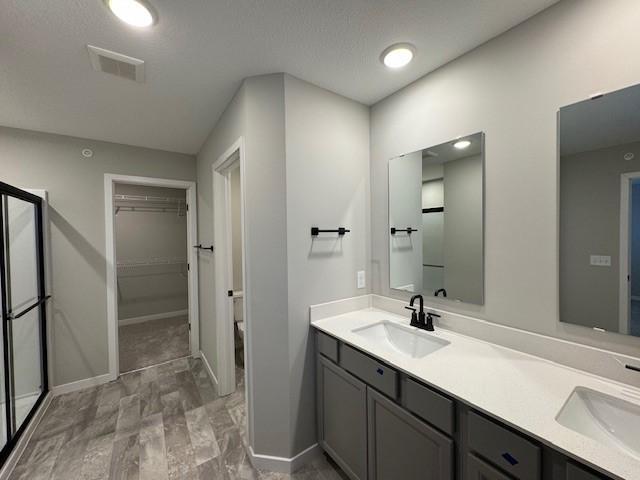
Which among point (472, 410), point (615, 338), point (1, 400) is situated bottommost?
point (1, 400)

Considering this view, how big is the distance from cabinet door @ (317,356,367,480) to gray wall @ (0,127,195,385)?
8.29 feet

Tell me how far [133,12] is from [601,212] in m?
2.20

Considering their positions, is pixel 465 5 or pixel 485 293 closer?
pixel 465 5

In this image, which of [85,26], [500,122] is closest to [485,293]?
[500,122]

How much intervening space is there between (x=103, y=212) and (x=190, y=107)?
5.20 ft

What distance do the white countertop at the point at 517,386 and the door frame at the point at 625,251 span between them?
10.4 inches

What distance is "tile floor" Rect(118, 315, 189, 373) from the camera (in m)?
3.21

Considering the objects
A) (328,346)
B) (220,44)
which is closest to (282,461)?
(328,346)

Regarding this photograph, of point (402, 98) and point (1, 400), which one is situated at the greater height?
point (402, 98)

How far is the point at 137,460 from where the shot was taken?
69.6 inches

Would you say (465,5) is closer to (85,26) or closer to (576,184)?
(576,184)

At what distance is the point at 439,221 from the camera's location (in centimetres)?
168

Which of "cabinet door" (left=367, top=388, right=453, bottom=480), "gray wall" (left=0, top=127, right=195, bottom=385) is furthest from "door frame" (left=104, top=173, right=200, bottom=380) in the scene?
"cabinet door" (left=367, top=388, right=453, bottom=480)

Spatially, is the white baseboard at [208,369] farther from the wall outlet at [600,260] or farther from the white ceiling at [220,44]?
the wall outlet at [600,260]
